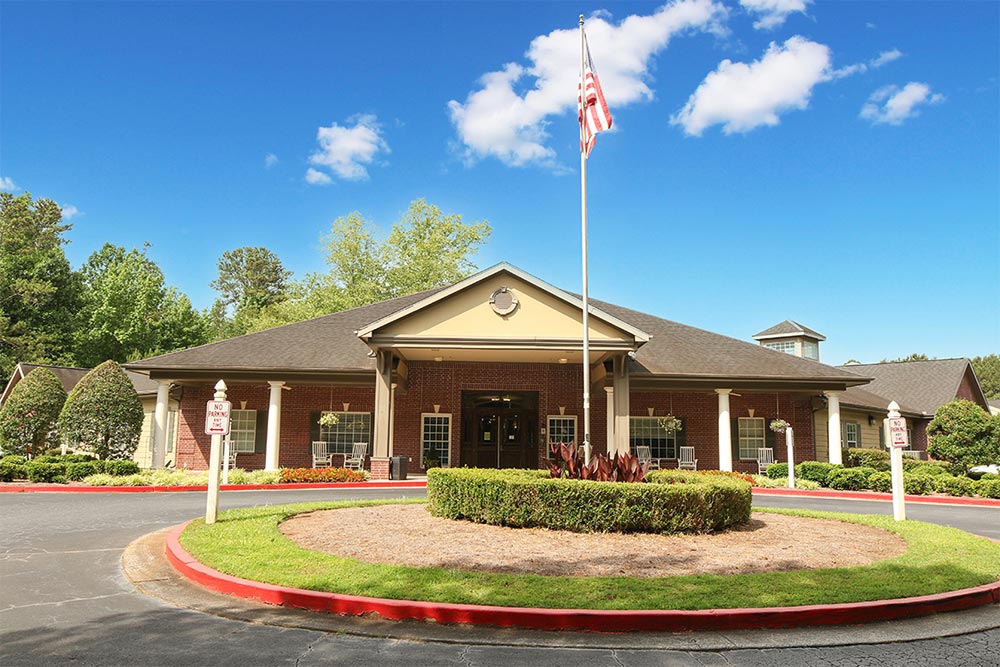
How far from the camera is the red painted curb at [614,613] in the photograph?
5.98m

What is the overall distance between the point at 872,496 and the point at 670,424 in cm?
699

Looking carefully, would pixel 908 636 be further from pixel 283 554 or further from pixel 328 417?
pixel 328 417

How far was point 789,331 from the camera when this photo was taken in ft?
113

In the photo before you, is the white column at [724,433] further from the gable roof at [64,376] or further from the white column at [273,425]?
the gable roof at [64,376]

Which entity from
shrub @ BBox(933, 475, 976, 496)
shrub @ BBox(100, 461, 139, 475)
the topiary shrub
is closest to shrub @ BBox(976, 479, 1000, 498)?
shrub @ BBox(933, 475, 976, 496)

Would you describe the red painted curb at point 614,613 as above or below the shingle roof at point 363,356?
below

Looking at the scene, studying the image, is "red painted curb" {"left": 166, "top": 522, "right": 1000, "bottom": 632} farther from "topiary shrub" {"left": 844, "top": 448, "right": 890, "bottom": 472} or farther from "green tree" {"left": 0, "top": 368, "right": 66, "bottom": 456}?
"green tree" {"left": 0, "top": 368, "right": 66, "bottom": 456}

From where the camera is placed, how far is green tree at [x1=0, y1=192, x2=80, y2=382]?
44.8 metres

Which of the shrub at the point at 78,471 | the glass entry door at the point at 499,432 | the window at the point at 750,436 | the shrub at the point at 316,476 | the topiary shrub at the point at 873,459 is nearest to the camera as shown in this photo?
the shrub at the point at 78,471

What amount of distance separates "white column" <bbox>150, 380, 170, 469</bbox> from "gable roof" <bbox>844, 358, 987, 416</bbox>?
30.0 metres

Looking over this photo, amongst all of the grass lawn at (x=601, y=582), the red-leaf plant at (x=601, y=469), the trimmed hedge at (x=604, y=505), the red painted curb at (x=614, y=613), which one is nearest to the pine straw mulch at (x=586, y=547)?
the trimmed hedge at (x=604, y=505)

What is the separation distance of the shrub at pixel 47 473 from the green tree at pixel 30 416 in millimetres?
5193

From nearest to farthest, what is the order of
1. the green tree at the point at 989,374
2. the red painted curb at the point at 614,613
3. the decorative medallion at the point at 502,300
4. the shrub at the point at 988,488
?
the red painted curb at the point at 614,613, the shrub at the point at 988,488, the decorative medallion at the point at 502,300, the green tree at the point at 989,374

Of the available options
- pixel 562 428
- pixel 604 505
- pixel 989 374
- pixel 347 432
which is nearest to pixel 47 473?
pixel 347 432
